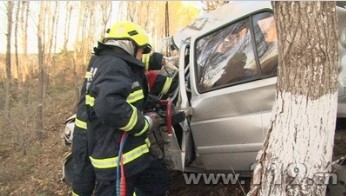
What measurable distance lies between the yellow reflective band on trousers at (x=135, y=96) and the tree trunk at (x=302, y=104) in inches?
41.5

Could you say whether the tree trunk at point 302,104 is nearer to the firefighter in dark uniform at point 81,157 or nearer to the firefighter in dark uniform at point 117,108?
the firefighter in dark uniform at point 117,108

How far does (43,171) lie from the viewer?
→ 6.76 m

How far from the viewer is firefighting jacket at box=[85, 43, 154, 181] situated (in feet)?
9.00

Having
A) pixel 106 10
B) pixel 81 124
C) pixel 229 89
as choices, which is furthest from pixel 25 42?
pixel 229 89

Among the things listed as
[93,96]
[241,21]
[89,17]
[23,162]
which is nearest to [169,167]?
[93,96]

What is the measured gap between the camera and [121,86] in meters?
2.74

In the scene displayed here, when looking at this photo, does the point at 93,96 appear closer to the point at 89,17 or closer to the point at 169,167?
the point at 169,167

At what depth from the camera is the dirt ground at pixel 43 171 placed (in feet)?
13.3

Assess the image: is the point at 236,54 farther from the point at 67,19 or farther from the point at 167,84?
the point at 67,19

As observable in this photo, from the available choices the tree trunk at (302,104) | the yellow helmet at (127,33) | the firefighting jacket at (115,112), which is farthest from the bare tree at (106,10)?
the tree trunk at (302,104)

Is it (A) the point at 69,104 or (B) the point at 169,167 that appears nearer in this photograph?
(B) the point at 169,167

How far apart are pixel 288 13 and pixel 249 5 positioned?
1.16 meters

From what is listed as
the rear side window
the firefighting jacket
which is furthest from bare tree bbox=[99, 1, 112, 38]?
the firefighting jacket

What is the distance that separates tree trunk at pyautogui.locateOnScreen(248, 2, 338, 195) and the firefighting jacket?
0.99 meters
